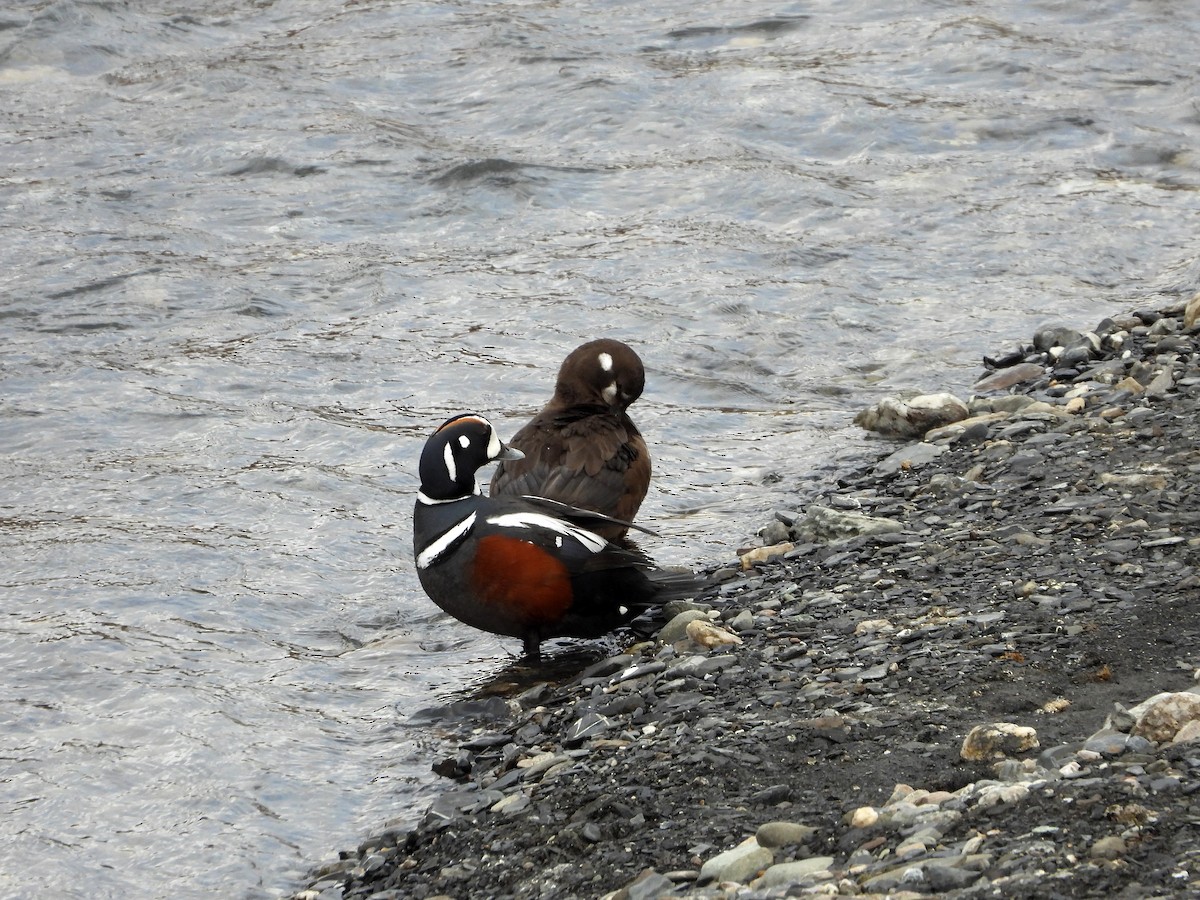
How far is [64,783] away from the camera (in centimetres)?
610

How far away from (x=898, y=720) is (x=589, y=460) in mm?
2934

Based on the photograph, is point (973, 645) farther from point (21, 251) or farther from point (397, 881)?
point (21, 251)

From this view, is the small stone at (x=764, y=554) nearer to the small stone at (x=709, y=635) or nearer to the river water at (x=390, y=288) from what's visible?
the river water at (x=390, y=288)

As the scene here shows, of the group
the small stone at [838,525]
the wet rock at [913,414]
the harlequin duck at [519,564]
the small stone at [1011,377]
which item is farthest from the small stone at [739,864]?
the small stone at [1011,377]

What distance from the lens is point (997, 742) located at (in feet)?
14.5

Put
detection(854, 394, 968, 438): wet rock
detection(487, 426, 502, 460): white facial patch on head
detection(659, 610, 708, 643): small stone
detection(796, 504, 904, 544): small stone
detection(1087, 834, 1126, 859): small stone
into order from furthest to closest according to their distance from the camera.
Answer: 1. detection(854, 394, 968, 438): wet rock
2. detection(487, 426, 502, 460): white facial patch on head
3. detection(796, 504, 904, 544): small stone
4. detection(659, 610, 708, 643): small stone
5. detection(1087, 834, 1126, 859): small stone

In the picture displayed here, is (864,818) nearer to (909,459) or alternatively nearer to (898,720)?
(898,720)

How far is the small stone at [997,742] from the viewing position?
14.4 ft

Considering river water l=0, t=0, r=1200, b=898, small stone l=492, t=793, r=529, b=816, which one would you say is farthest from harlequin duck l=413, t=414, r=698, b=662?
small stone l=492, t=793, r=529, b=816

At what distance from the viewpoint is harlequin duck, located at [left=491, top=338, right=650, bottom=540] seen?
740cm

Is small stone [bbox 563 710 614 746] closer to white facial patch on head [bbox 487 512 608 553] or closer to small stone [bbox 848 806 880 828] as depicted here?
white facial patch on head [bbox 487 512 608 553]

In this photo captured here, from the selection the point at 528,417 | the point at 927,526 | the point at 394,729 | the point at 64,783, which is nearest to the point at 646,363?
the point at 528,417

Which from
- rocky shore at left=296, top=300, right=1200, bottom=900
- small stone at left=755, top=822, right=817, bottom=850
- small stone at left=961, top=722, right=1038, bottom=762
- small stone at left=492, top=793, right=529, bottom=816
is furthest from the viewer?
small stone at left=492, top=793, right=529, bottom=816

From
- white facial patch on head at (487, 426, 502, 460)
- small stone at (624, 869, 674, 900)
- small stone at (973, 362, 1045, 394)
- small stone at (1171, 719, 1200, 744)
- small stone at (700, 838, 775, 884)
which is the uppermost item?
white facial patch on head at (487, 426, 502, 460)
